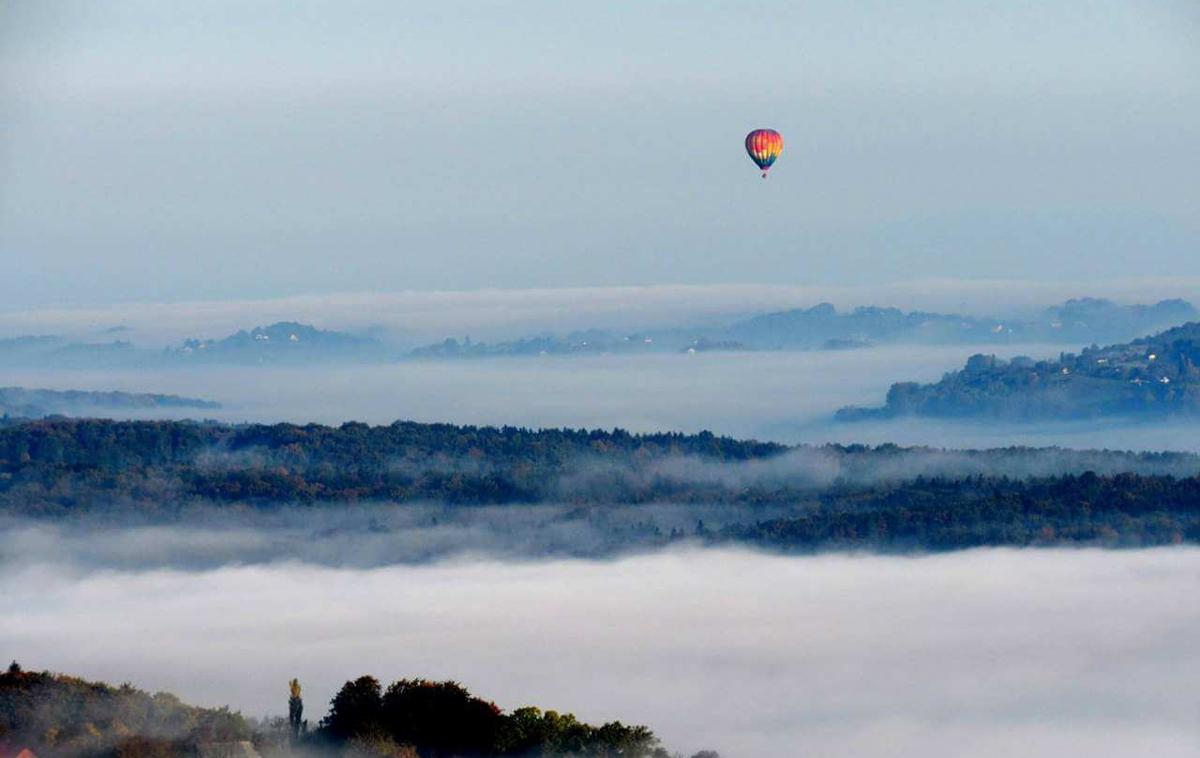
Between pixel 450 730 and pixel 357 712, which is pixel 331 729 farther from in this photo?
pixel 450 730

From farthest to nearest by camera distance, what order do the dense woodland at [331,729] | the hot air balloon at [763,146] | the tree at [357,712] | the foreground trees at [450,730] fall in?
the hot air balloon at [763,146] → the tree at [357,712] → the foreground trees at [450,730] → the dense woodland at [331,729]

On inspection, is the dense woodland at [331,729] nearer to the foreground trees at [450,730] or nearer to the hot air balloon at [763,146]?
the foreground trees at [450,730]

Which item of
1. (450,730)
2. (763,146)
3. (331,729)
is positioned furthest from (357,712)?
(763,146)

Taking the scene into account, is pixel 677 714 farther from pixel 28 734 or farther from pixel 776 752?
pixel 28 734

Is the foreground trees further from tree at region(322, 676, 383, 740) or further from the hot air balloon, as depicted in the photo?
the hot air balloon

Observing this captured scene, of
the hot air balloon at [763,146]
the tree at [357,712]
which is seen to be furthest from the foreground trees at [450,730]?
the hot air balloon at [763,146]

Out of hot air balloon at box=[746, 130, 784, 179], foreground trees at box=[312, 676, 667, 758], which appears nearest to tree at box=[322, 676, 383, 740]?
foreground trees at box=[312, 676, 667, 758]

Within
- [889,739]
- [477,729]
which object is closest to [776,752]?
[889,739]
